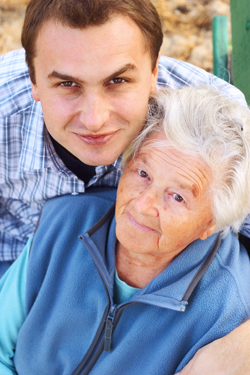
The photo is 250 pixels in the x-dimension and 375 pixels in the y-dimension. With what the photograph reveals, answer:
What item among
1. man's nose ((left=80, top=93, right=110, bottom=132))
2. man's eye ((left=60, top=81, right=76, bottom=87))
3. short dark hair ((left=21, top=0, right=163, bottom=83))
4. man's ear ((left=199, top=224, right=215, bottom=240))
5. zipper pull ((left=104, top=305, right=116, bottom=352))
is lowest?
zipper pull ((left=104, top=305, right=116, bottom=352))

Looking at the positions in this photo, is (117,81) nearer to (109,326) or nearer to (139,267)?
(139,267)

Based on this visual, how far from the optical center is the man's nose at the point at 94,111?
1.51m

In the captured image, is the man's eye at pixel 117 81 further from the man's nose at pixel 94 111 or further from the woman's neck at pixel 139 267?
the woman's neck at pixel 139 267

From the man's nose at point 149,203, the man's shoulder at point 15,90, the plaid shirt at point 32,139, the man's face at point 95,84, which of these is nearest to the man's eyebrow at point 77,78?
the man's face at point 95,84

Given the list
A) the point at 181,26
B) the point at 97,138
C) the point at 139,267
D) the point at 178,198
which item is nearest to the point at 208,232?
the point at 178,198

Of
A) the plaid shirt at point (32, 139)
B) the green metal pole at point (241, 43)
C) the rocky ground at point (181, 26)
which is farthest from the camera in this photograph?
the rocky ground at point (181, 26)

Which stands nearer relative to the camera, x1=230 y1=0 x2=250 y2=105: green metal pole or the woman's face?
the woman's face

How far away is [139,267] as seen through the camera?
1.73 metres

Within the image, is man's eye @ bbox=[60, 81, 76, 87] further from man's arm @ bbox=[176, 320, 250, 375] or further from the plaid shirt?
man's arm @ bbox=[176, 320, 250, 375]

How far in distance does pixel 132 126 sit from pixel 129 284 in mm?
716

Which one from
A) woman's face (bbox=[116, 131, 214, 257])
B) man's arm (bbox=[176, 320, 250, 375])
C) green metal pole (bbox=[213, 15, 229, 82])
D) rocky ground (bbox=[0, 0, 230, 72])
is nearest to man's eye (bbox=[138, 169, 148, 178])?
woman's face (bbox=[116, 131, 214, 257])

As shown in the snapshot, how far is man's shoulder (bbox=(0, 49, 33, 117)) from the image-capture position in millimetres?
2156

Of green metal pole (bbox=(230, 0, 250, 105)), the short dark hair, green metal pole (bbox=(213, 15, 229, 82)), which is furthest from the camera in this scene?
green metal pole (bbox=(213, 15, 229, 82))

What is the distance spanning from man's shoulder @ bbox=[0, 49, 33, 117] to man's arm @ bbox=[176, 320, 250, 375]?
62.1 inches
